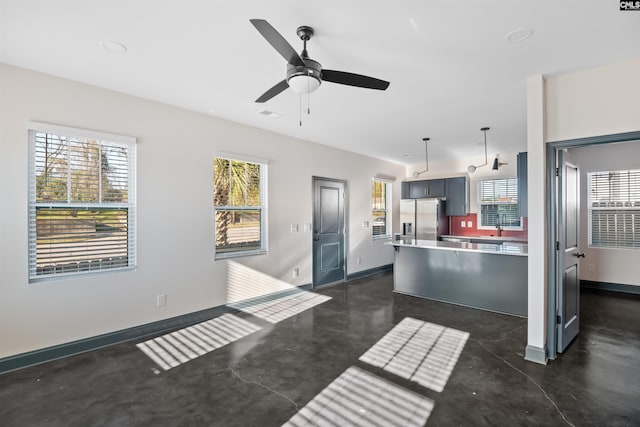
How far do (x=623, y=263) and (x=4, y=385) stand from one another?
26.7 feet

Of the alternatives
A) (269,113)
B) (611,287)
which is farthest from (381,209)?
(611,287)

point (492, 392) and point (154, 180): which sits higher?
point (154, 180)

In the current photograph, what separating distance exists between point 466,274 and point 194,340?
12.1 ft

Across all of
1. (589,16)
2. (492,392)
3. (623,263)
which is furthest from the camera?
(623,263)

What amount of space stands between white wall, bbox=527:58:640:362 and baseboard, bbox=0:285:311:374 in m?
3.49

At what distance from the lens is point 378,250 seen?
6969 mm

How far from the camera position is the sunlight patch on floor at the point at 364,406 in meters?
2.03

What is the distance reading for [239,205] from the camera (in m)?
4.40

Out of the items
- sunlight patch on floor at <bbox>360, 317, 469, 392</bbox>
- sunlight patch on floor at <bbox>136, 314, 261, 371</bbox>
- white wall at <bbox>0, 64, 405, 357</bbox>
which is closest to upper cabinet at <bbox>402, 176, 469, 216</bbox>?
white wall at <bbox>0, 64, 405, 357</bbox>

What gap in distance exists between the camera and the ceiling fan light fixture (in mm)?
2004

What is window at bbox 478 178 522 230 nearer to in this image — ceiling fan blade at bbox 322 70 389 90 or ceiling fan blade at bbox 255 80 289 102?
ceiling fan blade at bbox 322 70 389 90

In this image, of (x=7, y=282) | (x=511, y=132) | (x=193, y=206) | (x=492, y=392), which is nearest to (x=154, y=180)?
(x=193, y=206)

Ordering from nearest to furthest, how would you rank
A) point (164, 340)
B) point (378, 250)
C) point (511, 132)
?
point (164, 340) < point (511, 132) < point (378, 250)

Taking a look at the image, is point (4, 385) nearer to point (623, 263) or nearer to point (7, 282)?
point (7, 282)
